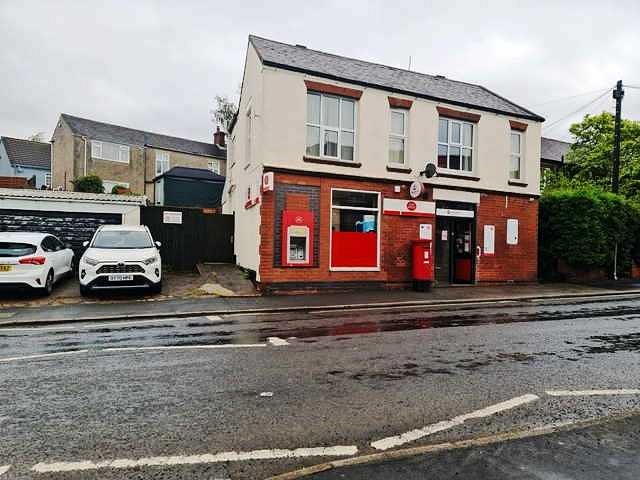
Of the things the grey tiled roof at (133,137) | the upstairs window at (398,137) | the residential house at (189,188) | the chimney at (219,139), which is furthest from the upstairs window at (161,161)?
the upstairs window at (398,137)

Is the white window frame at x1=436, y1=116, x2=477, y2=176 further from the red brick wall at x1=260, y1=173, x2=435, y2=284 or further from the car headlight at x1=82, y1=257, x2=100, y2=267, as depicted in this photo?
the car headlight at x1=82, y1=257, x2=100, y2=267

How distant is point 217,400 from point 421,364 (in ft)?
8.74

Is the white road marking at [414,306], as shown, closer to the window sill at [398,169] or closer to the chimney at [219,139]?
the window sill at [398,169]

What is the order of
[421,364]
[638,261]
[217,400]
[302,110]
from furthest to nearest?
1. [638,261]
2. [302,110]
3. [421,364]
4. [217,400]

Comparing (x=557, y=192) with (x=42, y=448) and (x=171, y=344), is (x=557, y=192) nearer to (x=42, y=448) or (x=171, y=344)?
(x=171, y=344)

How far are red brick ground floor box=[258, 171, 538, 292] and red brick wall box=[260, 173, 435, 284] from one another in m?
0.03

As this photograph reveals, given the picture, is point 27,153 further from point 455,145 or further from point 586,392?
point 586,392

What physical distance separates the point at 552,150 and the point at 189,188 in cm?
2933

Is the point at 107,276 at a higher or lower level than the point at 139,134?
lower

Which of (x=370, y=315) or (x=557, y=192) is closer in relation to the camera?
(x=370, y=315)

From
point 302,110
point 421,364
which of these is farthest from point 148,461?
point 302,110

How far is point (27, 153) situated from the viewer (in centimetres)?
4650

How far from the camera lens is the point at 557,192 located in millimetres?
19312

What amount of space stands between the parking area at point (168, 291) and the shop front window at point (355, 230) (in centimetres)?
310
